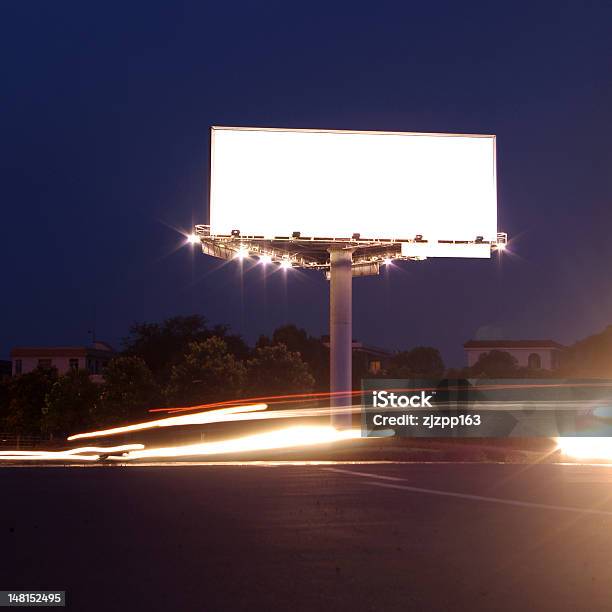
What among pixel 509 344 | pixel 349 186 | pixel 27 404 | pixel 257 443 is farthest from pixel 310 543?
pixel 509 344

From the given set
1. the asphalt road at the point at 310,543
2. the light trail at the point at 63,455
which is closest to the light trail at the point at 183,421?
the light trail at the point at 63,455

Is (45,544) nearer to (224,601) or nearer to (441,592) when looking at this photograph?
(224,601)

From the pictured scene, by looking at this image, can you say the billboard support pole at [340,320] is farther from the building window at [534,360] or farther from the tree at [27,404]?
the building window at [534,360]

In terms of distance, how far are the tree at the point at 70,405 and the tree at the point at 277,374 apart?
1125cm

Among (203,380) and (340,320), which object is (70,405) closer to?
(203,380)

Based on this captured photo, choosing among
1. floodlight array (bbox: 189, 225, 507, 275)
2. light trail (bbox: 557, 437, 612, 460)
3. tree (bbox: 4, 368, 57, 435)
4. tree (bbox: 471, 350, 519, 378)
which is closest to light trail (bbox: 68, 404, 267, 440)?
floodlight array (bbox: 189, 225, 507, 275)

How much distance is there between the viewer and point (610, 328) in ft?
274

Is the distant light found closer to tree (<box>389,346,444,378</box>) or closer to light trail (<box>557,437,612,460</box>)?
light trail (<box>557,437,612,460</box>)

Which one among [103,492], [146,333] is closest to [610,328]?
[146,333]

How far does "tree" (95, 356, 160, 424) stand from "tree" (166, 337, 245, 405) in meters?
4.02

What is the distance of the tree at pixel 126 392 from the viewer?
47531mm

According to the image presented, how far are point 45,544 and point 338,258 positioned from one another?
28.7 m

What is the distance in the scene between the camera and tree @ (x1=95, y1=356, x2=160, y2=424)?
4753 centimetres

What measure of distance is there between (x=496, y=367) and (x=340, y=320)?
131ft
